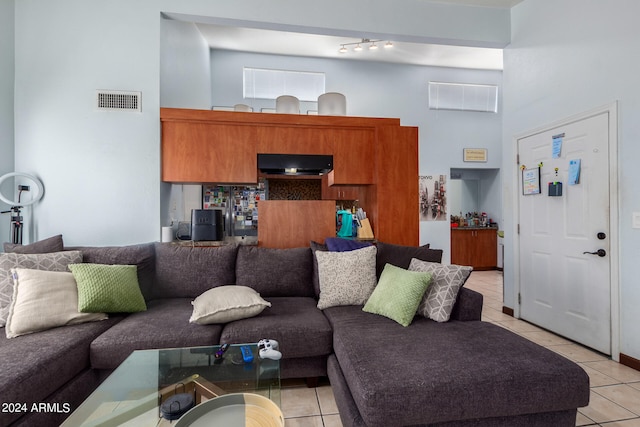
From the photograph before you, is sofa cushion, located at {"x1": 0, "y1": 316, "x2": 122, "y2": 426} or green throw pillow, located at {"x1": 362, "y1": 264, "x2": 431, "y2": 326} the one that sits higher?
green throw pillow, located at {"x1": 362, "y1": 264, "x2": 431, "y2": 326}

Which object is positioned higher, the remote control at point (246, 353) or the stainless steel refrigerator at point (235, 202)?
the stainless steel refrigerator at point (235, 202)

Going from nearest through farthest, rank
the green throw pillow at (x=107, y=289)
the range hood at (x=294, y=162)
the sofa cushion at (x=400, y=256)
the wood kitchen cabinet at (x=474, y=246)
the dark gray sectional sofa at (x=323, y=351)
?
the dark gray sectional sofa at (x=323, y=351)
the green throw pillow at (x=107, y=289)
the sofa cushion at (x=400, y=256)
the range hood at (x=294, y=162)
the wood kitchen cabinet at (x=474, y=246)

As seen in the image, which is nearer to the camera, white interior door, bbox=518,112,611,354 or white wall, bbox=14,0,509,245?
white interior door, bbox=518,112,611,354

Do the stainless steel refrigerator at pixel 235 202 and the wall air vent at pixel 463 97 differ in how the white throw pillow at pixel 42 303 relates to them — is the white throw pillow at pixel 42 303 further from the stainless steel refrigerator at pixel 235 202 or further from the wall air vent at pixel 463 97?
the wall air vent at pixel 463 97

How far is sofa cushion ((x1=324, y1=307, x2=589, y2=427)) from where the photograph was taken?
125 centimetres

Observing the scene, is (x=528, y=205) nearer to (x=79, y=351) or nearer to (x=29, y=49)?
(x=79, y=351)

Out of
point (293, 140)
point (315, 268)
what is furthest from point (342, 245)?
point (293, 140)

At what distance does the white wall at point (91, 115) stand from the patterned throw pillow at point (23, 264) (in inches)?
28.9

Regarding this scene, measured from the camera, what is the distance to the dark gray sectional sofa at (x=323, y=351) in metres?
1.29

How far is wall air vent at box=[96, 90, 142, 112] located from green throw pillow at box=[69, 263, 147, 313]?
1.60m

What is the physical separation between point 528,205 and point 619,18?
5.69ft

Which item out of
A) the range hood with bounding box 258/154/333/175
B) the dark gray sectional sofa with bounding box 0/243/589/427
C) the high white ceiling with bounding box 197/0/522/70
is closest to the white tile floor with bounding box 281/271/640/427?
the dark gray sectional sofa with bounding box 0/243/589/427

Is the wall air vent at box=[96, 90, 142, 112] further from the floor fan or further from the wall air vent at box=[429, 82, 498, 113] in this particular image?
the wall air vent at box=[429, 82, 498, 113]

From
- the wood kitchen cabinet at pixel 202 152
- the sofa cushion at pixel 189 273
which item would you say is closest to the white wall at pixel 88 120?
the wood kitchen cabinet at pixel 202 152
